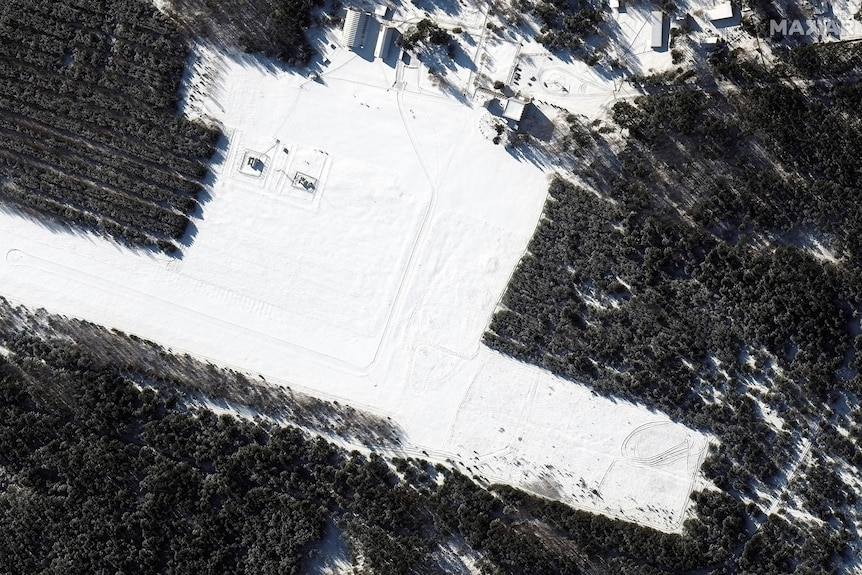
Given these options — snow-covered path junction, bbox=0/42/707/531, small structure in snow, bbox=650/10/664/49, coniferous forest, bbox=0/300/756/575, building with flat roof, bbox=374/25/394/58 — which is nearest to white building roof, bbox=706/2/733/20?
small structure in snow, bbox=650/10/664/49

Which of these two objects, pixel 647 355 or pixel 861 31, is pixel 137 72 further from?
pixel 861 31

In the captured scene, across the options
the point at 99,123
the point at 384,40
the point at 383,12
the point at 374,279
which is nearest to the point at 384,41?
the point at 384,40

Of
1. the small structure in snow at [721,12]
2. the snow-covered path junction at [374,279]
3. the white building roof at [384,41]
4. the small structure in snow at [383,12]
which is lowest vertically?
the snow-covered path junction at [374,279]

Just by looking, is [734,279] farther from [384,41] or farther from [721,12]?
[384,41]

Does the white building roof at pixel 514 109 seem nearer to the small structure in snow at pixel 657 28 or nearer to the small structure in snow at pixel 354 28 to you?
the small structure in snow at pixel 657 28

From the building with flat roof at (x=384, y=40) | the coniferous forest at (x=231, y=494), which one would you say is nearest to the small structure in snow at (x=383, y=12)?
the building with flat roof at (x=384, y=40)
